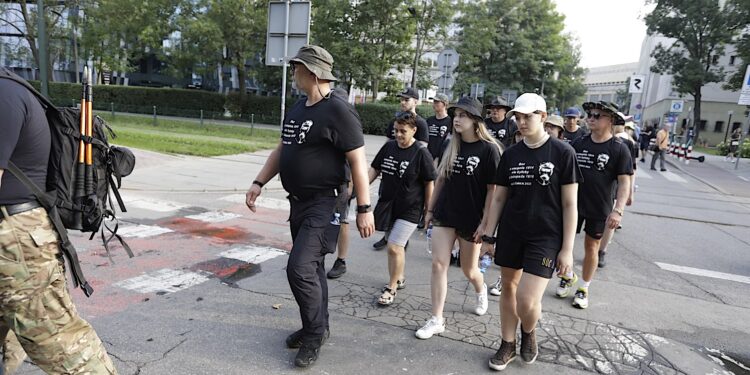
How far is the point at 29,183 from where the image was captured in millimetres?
2164

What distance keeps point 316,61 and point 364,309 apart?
2.20 meters

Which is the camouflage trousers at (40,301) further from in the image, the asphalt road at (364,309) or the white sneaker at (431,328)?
the white sneaker at (431,328)

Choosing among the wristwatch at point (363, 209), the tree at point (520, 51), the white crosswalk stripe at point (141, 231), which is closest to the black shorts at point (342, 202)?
the wristwatch at point (363, 209)

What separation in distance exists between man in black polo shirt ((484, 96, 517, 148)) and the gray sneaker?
162 inches

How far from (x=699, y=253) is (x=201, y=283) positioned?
Answer: 674cm

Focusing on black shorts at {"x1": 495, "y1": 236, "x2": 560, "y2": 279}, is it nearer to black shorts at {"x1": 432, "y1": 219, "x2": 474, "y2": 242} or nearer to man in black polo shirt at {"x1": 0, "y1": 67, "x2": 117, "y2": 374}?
black shorts at {"x1": 432, "y1": 219, "x2": 474, "y2": 242}

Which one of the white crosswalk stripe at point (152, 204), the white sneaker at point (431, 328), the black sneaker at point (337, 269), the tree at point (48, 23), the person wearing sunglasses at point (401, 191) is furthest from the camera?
the tree at point (48, 23)

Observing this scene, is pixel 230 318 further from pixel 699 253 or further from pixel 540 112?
pixel 699 253

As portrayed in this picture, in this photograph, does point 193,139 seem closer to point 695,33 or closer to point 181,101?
point 181,101

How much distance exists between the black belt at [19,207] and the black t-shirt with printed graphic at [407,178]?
2888 mm

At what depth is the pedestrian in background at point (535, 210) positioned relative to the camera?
124 inches

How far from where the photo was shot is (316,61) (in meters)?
3.14

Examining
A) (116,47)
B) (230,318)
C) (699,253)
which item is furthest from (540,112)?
(116,47)

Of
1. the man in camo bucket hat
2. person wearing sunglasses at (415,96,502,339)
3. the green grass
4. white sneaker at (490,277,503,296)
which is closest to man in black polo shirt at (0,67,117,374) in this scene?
the man in camo bucket hat
